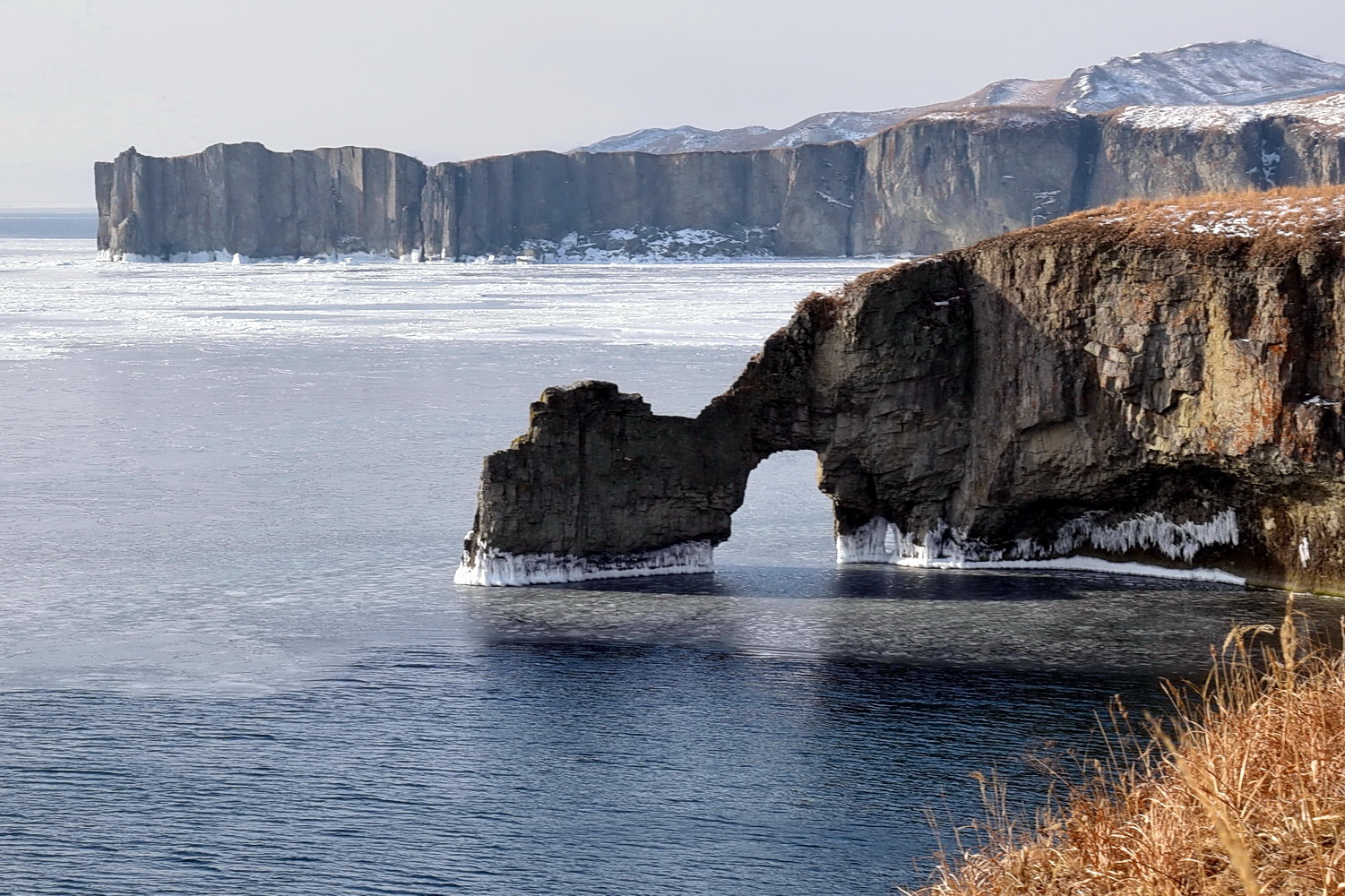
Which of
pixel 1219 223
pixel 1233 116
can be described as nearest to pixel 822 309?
pixel 1219 223

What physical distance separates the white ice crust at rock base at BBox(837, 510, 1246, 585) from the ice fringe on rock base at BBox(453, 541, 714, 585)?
3.27 meters

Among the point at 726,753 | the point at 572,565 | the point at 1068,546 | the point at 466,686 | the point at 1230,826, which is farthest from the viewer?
the point at 1068,546

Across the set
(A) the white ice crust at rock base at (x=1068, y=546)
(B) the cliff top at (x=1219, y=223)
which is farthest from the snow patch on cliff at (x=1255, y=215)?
(A) the white ice crust at rock base at (x=1068, y=546)

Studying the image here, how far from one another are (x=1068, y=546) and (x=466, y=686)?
14.7 meters

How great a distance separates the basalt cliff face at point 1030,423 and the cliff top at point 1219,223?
0.20 feet

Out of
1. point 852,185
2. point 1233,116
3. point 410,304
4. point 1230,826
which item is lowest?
point 1230,826

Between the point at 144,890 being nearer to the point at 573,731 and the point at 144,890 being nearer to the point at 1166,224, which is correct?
the point at 573,731

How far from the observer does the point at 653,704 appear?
71.8 feet

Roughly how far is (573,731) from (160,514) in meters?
17.6

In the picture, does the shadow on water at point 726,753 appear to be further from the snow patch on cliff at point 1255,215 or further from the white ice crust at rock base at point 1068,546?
the snow patch on cliff at point 1255,215

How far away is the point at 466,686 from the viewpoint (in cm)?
2273

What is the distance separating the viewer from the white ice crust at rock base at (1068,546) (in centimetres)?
3033

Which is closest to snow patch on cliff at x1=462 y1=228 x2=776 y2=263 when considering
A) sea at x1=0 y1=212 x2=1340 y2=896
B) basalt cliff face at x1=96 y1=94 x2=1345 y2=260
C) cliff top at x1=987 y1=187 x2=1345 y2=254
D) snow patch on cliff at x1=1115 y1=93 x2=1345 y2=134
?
basalt cliff face at x1=96 y1=94 x2=1345 y2=260

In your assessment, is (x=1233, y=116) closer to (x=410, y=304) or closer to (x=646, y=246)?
(x=646, y=246)
